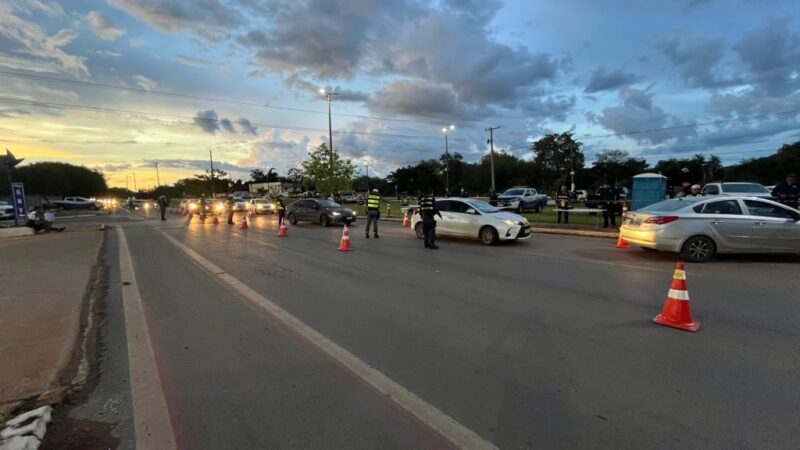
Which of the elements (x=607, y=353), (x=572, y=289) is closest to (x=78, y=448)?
(x=607, y=353)

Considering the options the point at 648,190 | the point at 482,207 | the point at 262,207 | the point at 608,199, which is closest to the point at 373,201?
the point at 482,207

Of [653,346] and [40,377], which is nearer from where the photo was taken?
[40,377]

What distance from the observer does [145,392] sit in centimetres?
395

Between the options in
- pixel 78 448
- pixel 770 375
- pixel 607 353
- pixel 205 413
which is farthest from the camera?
pixel 607 353

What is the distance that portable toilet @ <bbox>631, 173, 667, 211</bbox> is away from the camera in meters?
18.8

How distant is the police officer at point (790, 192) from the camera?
45.0ft

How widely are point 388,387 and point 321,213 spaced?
20886 millimetres

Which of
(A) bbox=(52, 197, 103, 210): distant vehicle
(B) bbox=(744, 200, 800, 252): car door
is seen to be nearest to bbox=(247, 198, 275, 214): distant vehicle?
(B) bbox=(744, 200, 800, 252): car door

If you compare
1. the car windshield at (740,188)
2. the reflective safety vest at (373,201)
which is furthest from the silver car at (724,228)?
the car windshield at (740,188)

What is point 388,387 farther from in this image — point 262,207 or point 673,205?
point 262,207

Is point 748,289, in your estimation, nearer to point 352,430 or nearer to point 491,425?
point 491,425

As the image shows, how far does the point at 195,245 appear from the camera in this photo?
1524 centimetres

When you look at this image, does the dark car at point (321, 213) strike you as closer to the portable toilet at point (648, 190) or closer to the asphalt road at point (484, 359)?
the portable toilet at point (648, 190)

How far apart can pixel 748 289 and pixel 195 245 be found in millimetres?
14450
